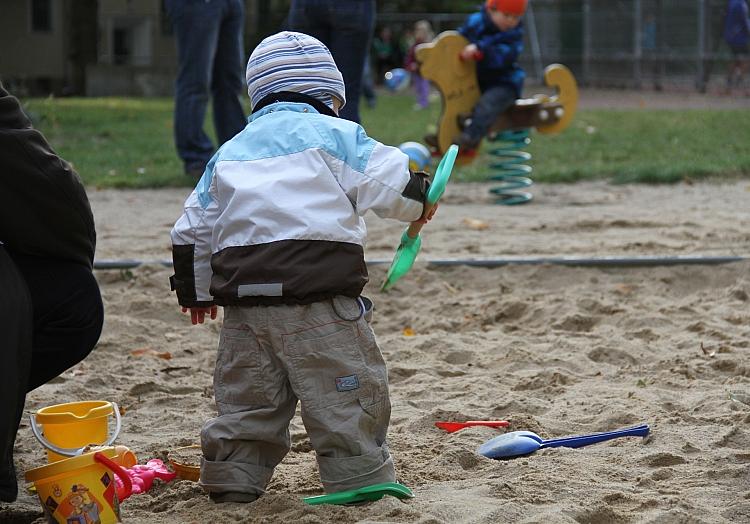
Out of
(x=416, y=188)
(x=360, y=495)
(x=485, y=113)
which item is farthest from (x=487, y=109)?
(x=360, y=495)

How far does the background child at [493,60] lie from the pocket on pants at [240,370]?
17.0 ft

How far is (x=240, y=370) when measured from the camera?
295cm

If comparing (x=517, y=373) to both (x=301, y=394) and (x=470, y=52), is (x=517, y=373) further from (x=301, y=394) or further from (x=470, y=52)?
(x=470, y=52)

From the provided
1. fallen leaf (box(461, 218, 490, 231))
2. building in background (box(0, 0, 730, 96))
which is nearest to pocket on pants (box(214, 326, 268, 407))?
fallen leaf (box(461, 218, 490, 231))

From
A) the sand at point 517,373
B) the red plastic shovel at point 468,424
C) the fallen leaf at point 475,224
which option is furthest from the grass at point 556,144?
the red plastic shovel at point 468,424

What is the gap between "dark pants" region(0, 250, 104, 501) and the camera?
2.69m

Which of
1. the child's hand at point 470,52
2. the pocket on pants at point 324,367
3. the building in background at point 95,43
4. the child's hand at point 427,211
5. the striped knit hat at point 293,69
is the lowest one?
the building in background at point 95,43

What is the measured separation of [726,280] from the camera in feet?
17.9

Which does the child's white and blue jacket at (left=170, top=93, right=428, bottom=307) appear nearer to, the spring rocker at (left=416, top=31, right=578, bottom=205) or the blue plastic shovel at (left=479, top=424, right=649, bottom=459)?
the blue plastic shovel at (left=479, top=424, right=649, bottom=459)

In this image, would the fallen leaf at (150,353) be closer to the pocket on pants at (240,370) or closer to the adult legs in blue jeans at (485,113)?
the pocket on pants at (240,370)

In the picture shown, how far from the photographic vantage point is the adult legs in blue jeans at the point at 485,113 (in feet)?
25.9

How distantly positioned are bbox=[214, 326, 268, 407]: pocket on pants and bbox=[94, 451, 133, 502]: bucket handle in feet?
1.03

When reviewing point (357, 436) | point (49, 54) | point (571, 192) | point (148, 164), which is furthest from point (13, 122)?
point (49, 54)

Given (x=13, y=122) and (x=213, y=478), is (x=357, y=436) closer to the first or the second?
(x=213, y=478)
